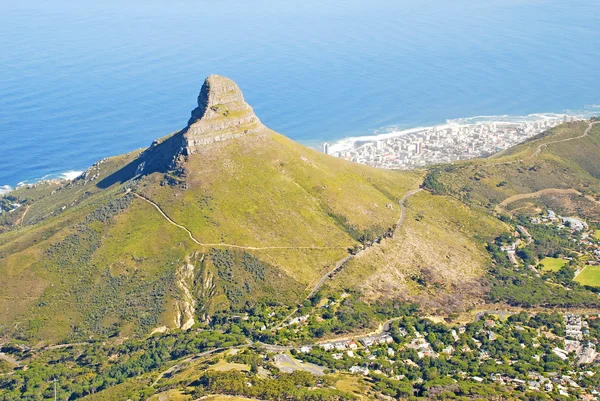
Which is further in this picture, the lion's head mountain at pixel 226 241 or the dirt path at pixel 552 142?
the dirt path at pixel 552 142

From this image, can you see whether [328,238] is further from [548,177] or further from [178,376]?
[548,177]

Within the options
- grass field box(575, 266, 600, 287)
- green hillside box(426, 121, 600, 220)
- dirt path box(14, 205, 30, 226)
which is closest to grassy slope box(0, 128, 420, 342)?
dirt path box(14, 205, 30, 226)

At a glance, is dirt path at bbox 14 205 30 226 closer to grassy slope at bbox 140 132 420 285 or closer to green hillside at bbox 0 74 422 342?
green hillside at bbox 0 74 422 342

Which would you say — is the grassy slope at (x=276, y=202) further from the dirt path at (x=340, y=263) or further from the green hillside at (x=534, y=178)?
the green hillside at (x=534, y=178)

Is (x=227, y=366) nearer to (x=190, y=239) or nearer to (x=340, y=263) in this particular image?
(x=190, y=239)

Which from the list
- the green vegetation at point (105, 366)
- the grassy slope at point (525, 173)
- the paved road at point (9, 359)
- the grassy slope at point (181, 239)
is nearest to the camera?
the green vegetation at point (105, 366)

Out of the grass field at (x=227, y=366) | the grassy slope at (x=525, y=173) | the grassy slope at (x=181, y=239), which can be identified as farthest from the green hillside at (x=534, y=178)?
the grass field at (x=227, y=366)

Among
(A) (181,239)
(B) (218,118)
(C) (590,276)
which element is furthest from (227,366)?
(C) (590,276)
